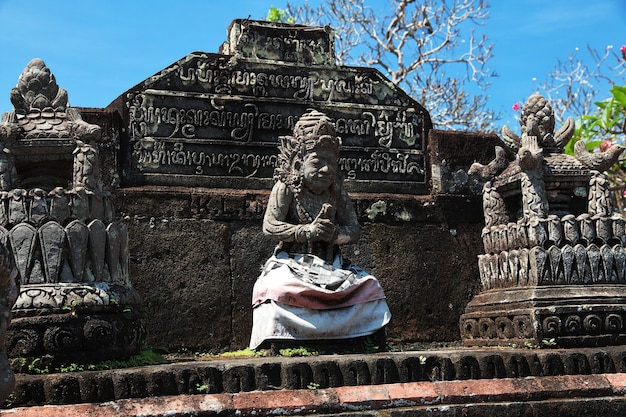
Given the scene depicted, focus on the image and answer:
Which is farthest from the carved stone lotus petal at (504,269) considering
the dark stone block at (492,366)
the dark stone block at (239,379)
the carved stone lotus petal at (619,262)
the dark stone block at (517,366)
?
the dark stone block at (239,379)

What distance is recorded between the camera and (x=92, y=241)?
21.6 feet

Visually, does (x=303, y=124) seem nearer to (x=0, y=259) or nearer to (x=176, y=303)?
(x=176, y=303)

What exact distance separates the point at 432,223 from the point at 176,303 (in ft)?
9.87

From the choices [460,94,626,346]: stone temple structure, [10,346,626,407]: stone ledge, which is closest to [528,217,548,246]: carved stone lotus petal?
[460,94,626,346]: stone temple structure

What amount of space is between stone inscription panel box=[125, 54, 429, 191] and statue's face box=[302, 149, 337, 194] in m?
1.79

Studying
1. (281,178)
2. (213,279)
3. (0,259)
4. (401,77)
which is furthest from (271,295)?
(401,77)

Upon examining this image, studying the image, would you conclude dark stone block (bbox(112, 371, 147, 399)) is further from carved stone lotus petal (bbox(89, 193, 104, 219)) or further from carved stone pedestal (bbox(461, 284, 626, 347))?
carved stone pedestal (bbox(461, 284, 626, 347))

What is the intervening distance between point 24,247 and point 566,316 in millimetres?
4602

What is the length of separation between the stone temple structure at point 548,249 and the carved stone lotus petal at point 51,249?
161 inches

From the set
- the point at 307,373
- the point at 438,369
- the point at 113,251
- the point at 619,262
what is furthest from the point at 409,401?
the point at 619,262

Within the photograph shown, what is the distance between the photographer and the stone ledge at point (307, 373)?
571 cm

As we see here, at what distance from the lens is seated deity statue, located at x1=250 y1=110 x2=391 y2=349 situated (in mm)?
7266

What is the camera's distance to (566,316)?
7.74 m

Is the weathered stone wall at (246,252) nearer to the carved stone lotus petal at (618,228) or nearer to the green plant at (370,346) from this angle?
the green plant at (370,346)
